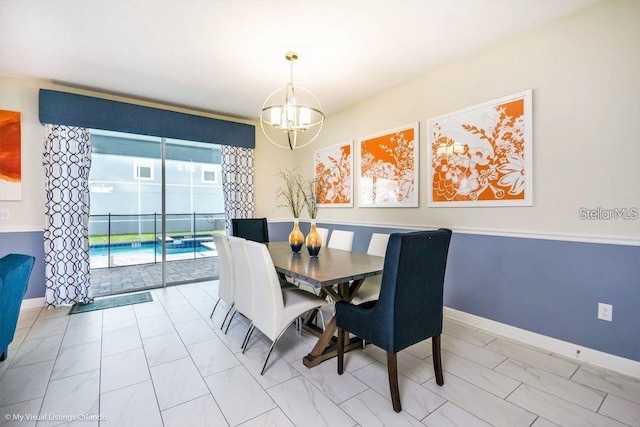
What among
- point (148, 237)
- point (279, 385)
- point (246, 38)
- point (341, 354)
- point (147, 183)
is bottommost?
point (279, 385)

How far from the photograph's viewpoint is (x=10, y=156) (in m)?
3.35

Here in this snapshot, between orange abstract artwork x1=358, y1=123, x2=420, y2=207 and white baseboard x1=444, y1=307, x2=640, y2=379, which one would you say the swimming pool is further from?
white baseboard x1=444, y1=307, x2=640, y2=379

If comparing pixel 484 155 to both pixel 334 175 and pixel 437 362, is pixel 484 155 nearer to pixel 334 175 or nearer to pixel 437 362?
pixel 437 362

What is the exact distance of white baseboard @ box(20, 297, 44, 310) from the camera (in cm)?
342

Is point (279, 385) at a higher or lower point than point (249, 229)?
lower

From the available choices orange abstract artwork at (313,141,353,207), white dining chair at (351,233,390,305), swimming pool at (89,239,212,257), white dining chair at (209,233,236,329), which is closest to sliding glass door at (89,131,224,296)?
swimming pool at (89,239,212,257)

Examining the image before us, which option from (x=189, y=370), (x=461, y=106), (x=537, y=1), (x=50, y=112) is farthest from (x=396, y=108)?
(x=50, y=112)

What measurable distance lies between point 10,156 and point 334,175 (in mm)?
3951

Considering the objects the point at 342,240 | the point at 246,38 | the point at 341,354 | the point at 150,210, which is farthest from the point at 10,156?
the point at 341,354

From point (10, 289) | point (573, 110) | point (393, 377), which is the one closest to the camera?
point (393, 377)

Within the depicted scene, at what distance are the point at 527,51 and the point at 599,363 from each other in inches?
98.6

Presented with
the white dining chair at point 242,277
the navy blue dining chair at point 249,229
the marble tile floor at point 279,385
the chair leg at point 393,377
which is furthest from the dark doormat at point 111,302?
the chair leg at point 393,377

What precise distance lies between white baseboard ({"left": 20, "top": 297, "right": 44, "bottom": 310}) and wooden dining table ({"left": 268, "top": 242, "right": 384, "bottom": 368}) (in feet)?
9.93

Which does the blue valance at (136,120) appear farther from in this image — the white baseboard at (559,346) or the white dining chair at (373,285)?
the white baseboard at (559,346)
